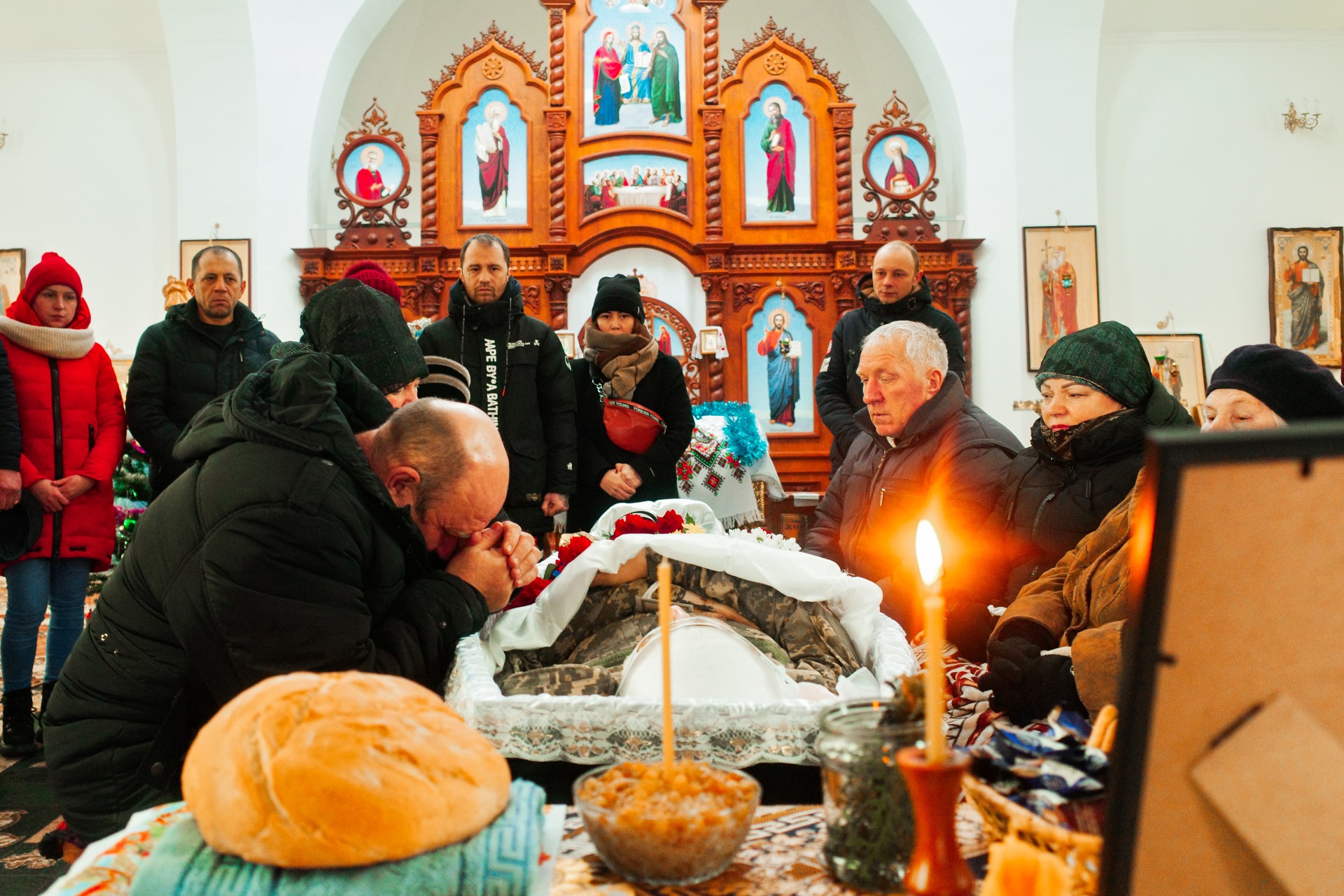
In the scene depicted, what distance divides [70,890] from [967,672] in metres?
2.00

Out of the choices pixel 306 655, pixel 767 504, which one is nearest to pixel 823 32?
pixel 767 504

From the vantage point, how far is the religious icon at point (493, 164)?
9.12 meters

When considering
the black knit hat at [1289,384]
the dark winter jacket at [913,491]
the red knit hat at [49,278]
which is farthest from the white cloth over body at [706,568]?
the red knit hat at [49,278]

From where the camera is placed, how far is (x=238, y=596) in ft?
4.74

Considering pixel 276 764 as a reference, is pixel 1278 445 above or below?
above

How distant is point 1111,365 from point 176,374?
330 cm

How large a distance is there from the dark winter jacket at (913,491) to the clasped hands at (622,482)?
90 cm

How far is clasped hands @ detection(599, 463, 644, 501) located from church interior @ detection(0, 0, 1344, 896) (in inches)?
1.0

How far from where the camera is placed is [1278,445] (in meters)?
0.55

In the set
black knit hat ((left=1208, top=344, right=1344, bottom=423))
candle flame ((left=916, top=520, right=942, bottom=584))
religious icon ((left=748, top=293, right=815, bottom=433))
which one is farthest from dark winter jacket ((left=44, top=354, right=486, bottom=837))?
religious icon ((left=748, top=293, right=815, bottom=433))

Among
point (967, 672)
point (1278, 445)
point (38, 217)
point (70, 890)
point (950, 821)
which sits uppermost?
point (38, 217)

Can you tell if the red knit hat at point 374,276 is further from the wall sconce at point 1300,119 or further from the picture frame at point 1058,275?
the wall sconce at point 1300,119

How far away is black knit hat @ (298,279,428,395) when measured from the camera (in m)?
2.28

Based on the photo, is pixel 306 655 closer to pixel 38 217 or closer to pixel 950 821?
pixel 950 821
